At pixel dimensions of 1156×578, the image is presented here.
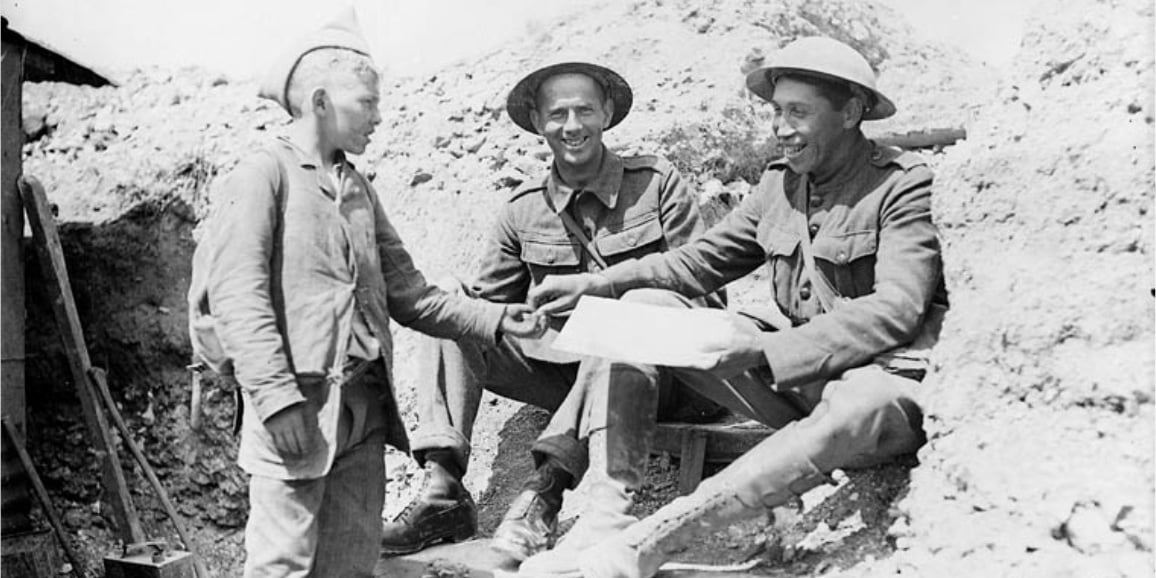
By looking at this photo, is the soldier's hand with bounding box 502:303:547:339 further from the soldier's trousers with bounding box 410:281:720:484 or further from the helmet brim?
the helmet brim

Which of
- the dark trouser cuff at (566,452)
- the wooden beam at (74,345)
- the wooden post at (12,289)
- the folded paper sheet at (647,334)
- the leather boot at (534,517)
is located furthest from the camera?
the wooden post at (12,289)

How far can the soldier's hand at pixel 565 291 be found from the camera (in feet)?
13.2

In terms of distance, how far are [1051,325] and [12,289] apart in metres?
6.01

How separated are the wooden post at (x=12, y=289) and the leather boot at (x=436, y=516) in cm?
339

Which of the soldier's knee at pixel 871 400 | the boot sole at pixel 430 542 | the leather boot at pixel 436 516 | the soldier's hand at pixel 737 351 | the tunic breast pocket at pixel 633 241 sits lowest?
the boot sole at pixel 430 542

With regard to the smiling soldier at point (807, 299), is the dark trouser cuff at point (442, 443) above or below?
below

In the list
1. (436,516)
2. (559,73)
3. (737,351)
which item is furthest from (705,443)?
(559,73)

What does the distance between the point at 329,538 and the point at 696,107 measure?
517cm

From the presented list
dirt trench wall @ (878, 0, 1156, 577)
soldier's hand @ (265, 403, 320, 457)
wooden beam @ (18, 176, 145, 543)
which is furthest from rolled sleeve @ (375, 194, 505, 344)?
wooden beam @ (18, 176, 145, 543)

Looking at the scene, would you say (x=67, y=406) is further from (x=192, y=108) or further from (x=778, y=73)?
(x=778, y=73)

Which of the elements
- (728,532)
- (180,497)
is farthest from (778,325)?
(180,497)

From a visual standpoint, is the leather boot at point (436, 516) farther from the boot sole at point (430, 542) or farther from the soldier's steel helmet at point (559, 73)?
the soldier's steel helmet at point (559, 73)

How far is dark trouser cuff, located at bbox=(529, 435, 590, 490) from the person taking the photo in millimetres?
3801

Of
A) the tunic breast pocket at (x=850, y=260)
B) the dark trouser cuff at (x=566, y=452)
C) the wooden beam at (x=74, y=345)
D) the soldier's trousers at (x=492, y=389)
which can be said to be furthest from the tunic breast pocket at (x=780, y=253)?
the wooden beam at (x=74, y=345)
